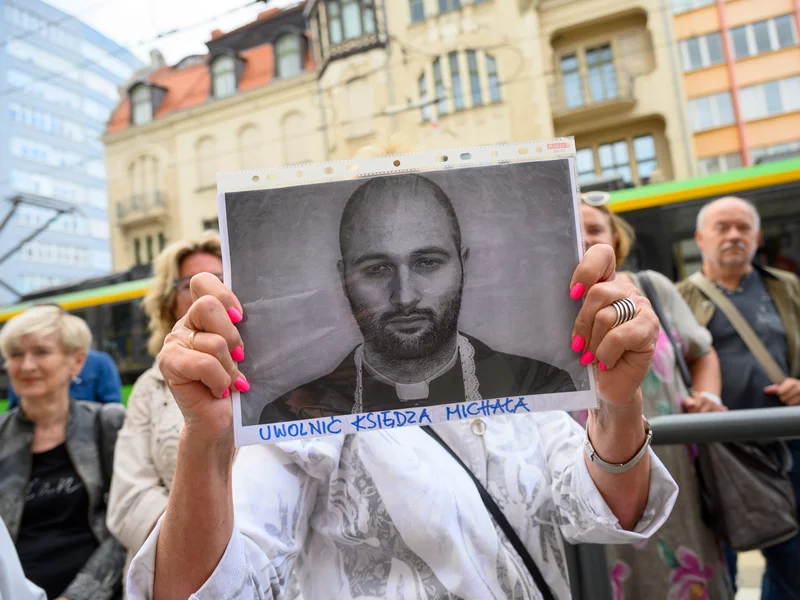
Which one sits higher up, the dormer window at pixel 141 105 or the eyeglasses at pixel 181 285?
the dormer window at pixel 141 105

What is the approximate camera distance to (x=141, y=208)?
20.4 m

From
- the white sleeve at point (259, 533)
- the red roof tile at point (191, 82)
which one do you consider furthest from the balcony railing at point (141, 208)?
the white sleeve at point (259, 533)

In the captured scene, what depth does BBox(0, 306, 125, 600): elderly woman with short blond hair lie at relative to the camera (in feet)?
5.90

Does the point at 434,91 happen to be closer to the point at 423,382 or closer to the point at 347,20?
the point at 347,20

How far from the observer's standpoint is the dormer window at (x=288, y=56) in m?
19.4

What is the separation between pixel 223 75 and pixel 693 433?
72.2 ft

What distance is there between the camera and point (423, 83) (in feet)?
53.6

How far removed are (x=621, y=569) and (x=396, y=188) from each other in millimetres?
1560

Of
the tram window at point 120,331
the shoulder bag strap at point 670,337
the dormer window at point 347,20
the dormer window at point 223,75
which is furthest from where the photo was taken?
the dormer window at point 223,75

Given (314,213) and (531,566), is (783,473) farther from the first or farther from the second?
(314,213)

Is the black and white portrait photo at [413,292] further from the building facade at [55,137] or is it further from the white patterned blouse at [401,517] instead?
the building facade at [55,137]

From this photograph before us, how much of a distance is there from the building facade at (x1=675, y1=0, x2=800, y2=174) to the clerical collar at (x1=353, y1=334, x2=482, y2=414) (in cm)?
1708

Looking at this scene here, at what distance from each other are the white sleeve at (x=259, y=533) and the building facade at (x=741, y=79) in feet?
56.3

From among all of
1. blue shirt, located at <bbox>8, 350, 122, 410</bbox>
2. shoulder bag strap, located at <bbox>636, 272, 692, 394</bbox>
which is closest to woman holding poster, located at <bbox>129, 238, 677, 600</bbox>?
shoulder bag strap, located at <bbox>636, 272, 692, 394</bbox>
